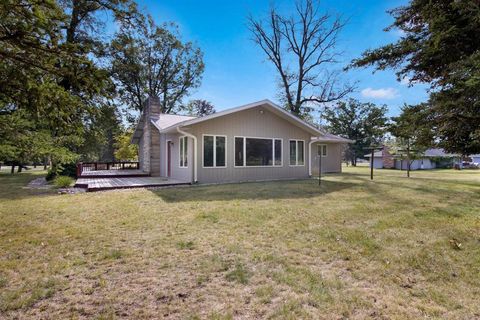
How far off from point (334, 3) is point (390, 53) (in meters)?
17.6

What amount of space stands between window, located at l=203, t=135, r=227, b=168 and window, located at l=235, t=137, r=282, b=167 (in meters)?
0.61

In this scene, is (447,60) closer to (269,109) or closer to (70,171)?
(269,109)

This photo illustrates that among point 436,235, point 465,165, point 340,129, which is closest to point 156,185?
point 436,235

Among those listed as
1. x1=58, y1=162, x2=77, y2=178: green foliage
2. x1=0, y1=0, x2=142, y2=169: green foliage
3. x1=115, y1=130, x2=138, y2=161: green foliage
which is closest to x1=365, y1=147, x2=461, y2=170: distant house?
x1=115, y1=130, x2=138, y2=161: green foliage

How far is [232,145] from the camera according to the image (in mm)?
11336

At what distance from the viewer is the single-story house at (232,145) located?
10.7 meters

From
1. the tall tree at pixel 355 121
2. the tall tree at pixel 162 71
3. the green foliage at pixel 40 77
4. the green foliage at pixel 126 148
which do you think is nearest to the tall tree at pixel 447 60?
the green foliage at pixel 40 77

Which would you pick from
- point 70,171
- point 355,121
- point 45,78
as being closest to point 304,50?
point 70,171

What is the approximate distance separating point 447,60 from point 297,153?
336 inches

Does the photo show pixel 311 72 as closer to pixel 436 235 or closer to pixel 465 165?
pixel 436 235

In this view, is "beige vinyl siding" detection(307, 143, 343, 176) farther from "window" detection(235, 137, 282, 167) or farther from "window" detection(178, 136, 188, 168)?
"window" detection(178, 136, 188, 168)

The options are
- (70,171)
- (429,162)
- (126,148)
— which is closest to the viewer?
(70,171)

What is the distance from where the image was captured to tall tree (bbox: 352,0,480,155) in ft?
14.2

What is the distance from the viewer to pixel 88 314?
2.26m
